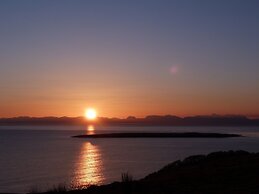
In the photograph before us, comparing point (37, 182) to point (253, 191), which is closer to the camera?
point (253, 191)

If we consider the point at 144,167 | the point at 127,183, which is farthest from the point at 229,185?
the point at 144,167

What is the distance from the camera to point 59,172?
48.2 metres

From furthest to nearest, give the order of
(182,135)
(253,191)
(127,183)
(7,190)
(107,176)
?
1. (182,135)
2. (107,176)
3. (7,190)
4. (127,183)
5. (253,191)

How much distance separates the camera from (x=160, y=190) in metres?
15.8

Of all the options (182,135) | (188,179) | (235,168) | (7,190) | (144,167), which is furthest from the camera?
(182,135)

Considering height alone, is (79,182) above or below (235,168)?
below

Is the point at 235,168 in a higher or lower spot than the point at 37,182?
higher

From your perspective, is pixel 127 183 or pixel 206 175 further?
pixel 206 175

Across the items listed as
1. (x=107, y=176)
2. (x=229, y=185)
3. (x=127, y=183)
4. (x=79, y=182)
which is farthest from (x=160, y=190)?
(x=107, y=176)

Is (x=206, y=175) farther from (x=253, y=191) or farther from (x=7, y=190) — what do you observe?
(x=7, y=190)

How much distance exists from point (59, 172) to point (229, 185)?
34.1m

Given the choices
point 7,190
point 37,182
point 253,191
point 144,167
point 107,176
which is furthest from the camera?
point 144,167

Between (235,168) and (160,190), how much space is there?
6656 mm

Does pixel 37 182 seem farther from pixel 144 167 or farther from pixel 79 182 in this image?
pixel 144 167
